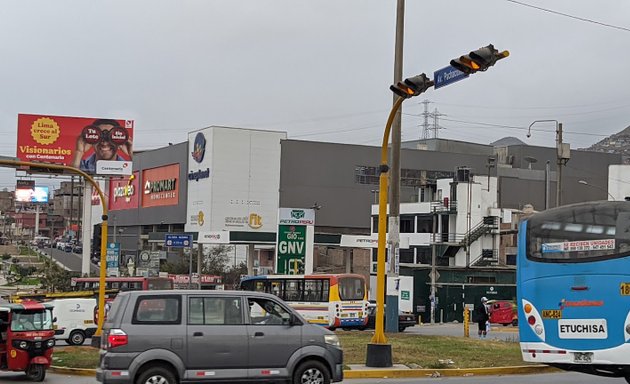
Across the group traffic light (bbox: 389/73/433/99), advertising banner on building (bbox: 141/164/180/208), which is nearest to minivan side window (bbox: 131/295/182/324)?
traffic light (bbox: 389/73/433/99)

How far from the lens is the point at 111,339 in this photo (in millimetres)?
12898

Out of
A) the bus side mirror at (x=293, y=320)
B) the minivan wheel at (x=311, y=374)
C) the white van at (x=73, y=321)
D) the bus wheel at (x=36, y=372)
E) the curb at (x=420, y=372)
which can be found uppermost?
the bus side mirror at (x=293, y=320)

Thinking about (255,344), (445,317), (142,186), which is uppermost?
(142,186)

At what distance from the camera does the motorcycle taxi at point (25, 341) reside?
18.8m

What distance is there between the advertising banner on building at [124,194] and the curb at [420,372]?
83208mm

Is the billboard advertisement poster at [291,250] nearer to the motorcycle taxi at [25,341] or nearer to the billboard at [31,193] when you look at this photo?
the motorcycle taxi at [25,341]

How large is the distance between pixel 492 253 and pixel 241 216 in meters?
25.3

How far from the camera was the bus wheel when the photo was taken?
18719mm

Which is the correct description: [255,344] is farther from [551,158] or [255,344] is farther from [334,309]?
[551,158]

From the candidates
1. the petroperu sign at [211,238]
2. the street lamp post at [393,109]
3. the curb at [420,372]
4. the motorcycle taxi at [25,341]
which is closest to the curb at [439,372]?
the curb at [420,372]

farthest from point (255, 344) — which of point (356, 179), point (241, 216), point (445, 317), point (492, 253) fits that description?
point (356, 179)

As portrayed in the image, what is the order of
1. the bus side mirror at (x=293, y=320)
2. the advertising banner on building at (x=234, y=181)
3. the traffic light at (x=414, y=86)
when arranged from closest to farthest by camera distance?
the bus side mirror at (x=293, y=320)
the traffic light at (x=414, y=86)
the advertising banner on building at (x=234, y=181)

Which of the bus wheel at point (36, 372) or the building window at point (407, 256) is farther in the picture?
the building window at point (407, 256)

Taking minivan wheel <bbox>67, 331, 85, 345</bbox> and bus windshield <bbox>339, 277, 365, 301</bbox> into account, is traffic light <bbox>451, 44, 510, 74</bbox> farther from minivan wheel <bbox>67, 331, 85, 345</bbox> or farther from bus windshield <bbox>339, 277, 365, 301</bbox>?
bus windshield <bbox>339, 277, 365, 301</bbox>
